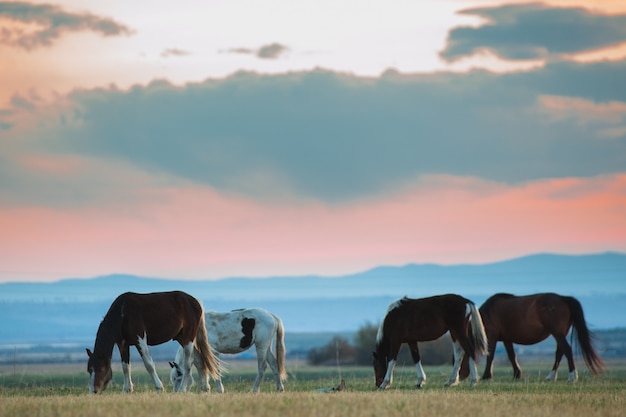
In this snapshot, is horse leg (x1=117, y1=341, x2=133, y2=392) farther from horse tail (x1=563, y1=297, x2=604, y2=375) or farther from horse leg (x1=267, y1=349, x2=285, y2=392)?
horse tail (x1=563, y1=297, x2=604, y2=375)

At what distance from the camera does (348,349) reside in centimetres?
6400

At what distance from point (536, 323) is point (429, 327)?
5.56m

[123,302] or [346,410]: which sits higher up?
[123,302]

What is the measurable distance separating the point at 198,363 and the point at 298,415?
8039 mm

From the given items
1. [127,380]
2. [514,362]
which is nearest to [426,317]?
[514,362]

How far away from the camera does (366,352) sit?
6159cm

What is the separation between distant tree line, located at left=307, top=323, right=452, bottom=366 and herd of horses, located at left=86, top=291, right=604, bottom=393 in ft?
73.8

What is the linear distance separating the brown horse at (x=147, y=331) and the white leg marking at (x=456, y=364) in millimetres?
5557

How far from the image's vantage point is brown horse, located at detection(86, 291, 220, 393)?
22625 millimetres

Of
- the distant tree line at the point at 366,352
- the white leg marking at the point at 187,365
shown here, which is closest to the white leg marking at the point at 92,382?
the white leg marking at the point at 187,365

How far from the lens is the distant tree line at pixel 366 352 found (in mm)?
57375

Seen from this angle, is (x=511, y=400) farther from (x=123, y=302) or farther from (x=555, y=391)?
(x=123, y=302)

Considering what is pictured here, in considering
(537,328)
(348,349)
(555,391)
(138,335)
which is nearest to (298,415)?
(138,335)

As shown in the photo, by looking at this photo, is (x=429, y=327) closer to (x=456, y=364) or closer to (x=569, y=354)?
(x=456, y=364)
